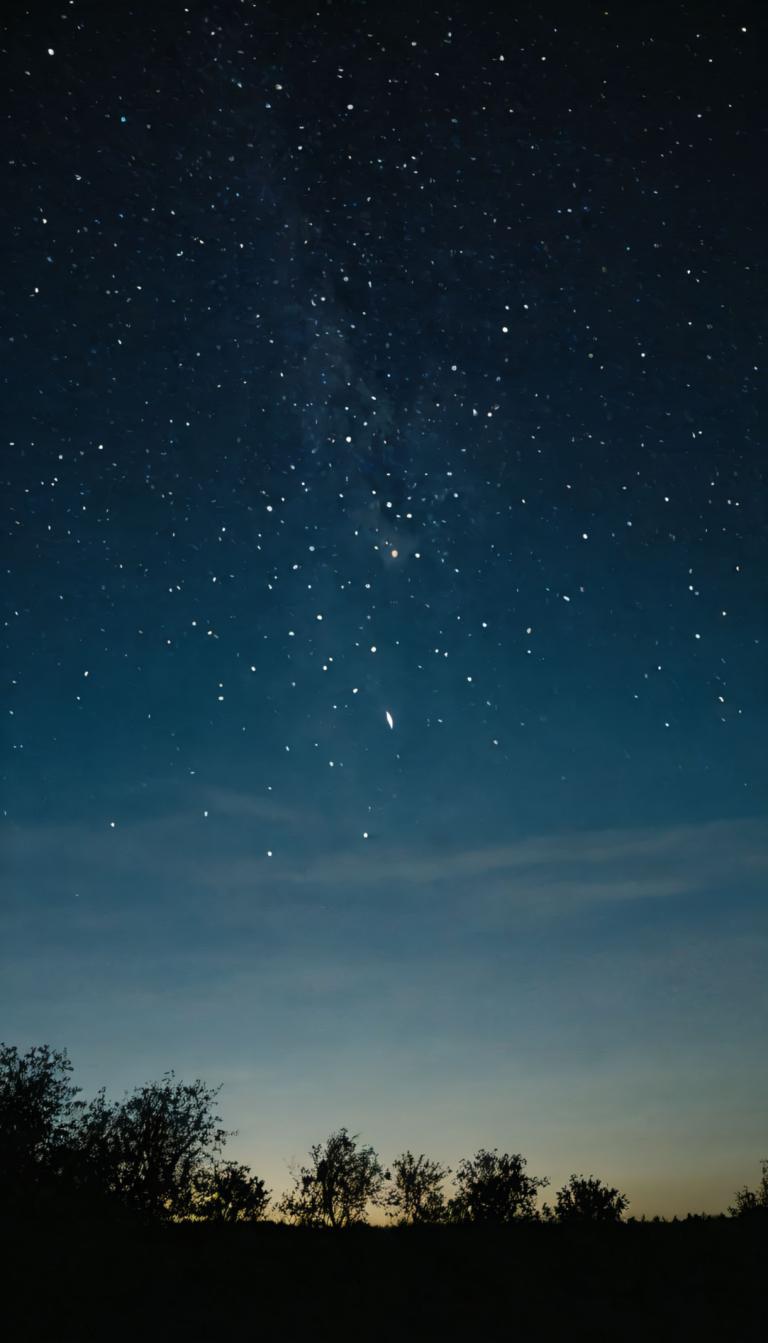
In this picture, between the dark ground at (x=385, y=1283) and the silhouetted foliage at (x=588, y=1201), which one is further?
the silhouetted foliage at (x=588, y=1201)

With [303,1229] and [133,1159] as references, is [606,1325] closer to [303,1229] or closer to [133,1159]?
[303,1229]

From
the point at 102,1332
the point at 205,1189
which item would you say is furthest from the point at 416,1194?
the point at 102,1332

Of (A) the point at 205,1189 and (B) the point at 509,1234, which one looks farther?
(A) the point at 205,1189

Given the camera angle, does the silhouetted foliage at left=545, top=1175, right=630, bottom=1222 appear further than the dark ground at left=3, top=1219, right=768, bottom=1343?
Yes

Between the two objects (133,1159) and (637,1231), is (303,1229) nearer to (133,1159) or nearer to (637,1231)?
(637,1231)

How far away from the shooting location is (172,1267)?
22.5m

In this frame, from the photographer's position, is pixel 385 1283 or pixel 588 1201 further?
pixel 588 1201

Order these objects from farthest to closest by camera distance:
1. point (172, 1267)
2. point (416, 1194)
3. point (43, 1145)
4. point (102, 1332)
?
point (416, 1194), point (43, 1145), point (172, 1267), point (102, 1332)

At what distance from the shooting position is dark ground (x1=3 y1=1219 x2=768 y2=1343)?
65.6 ft

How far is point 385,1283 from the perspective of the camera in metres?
22.8

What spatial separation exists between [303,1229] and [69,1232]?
21.0 ft

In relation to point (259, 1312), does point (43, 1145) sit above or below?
above

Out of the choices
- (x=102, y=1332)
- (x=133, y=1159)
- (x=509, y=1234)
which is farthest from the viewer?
(x=133, y=1159)

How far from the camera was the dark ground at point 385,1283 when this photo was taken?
65.6 ft
